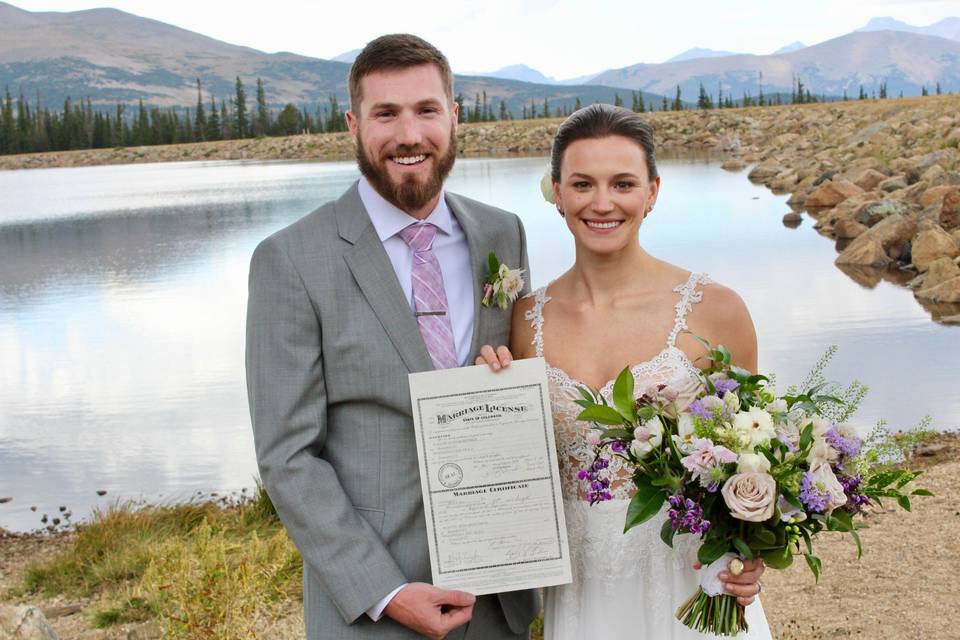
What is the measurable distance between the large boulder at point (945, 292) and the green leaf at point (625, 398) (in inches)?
500

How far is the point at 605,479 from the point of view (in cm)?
303

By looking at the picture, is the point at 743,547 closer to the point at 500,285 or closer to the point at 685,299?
the point at 685,299

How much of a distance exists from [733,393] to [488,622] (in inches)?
41.7

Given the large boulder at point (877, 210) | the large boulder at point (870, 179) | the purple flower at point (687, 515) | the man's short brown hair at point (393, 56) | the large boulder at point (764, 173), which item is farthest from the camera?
the large boulder at point (764, 173)

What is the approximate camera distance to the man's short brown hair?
302 cm

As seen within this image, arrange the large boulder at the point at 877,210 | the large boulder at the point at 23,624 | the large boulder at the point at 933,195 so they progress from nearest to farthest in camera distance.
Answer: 1. the large boulder at the point at 23,624
2. the large boulder at the point at 933,195
3. the large boulder at the point at 877,210

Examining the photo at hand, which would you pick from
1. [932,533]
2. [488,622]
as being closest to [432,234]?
[488,622]

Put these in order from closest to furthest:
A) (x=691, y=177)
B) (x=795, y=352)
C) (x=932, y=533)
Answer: (x=932, y=533), (x=795, y=352), (x=691, y=177)

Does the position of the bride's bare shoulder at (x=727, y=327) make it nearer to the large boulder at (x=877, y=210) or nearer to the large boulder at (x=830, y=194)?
the large boulder at (x=877, y=210)

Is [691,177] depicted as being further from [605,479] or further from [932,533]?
[605,479]

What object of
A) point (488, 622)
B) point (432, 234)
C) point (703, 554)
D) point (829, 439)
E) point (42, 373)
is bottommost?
point (42, 373)

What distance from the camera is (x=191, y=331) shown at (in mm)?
14992

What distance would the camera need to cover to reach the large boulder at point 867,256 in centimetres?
1720

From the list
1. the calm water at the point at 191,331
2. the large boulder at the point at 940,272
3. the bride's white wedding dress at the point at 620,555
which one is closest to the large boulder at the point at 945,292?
the large boulder at the point at 940,272
